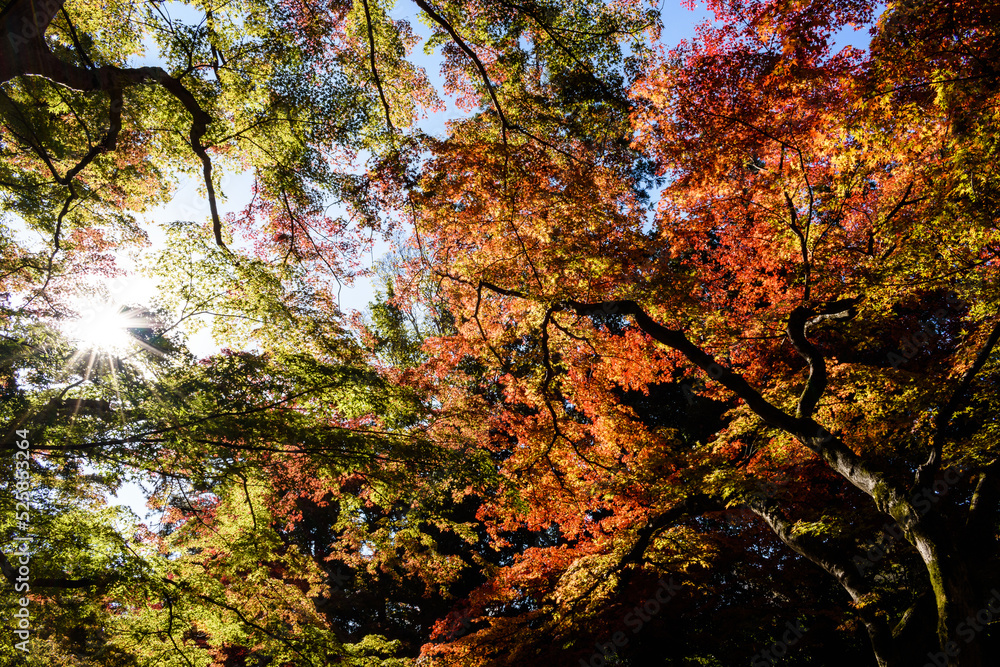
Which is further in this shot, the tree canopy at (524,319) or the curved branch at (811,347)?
the curved branch at (811,347)

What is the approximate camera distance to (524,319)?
7.66 meters

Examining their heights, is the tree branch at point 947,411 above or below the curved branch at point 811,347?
below

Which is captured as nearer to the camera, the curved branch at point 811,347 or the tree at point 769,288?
the tree at point 769,288

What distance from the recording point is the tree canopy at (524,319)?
407cm

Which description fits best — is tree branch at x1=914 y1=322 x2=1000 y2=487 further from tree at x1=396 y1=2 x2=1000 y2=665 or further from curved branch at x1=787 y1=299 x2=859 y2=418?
curved branch at x1=787 y1=299 x2=859 y2=418

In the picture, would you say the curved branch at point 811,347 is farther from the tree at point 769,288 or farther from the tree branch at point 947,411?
the tree branch at point 947,411

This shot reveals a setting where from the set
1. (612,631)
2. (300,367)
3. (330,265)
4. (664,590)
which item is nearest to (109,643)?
(300,367)

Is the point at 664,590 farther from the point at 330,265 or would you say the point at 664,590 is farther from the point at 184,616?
the point at 330,265

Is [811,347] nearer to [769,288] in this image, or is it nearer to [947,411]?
[947,411]

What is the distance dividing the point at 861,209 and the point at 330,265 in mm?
7879

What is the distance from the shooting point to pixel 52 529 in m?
3.87

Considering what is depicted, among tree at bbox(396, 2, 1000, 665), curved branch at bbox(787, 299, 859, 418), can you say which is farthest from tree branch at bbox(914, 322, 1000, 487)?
curved branch at bbox(787, 299, 859, 418)

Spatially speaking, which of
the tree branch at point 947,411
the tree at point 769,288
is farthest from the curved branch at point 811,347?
the tree branch at point 947,411

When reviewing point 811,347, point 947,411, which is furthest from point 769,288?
point 947,411
